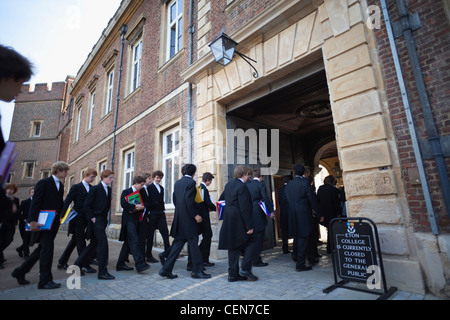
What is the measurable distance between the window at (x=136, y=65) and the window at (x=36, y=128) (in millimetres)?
22219

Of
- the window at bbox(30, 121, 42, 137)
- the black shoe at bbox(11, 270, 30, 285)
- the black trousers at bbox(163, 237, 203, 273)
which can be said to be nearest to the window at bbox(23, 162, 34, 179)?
the window at bbox(30, 121, 42, 137)

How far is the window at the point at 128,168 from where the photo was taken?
35.3ft

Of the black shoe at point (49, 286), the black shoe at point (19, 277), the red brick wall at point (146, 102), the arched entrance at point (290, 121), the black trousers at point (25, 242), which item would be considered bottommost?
the black shoe at point (49, 286)

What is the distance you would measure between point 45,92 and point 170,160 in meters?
27.8

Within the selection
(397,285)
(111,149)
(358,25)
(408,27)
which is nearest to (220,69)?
(358,25)

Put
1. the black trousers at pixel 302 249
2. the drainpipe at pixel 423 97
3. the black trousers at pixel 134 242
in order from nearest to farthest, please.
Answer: the drainpipe at pixel 423 97 < the black trousers at pixel 302 249 < the black trousers at pixel 134 242

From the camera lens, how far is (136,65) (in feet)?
38.1

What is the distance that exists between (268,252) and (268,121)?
4.06 m

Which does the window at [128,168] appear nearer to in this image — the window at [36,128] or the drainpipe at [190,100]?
the drainpipe at [190,100]

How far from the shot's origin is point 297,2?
458cm

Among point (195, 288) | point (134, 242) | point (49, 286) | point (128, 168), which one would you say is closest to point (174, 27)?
point (128, 168)

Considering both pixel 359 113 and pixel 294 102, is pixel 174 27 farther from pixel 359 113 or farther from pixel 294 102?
→ pixel 359 113

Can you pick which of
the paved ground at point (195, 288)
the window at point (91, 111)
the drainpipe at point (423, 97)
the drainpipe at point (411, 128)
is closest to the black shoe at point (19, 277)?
the paved ground at point (195, 288)

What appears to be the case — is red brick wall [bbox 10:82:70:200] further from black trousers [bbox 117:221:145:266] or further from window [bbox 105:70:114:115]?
black trousers [bbox 117:221:145:266]
